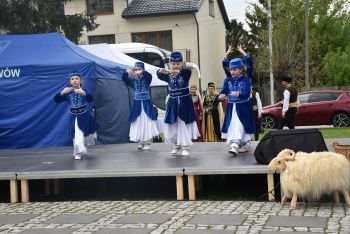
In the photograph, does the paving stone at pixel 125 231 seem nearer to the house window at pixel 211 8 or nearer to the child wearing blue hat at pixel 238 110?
the child wearing blue hat at pixel 238 110

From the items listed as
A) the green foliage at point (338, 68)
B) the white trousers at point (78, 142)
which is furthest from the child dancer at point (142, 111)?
the green foliage at point (338, 68)

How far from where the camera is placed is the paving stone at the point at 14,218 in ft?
23.8

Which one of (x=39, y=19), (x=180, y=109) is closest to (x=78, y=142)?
(x=180, y=109)

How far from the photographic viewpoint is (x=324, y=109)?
22234mm

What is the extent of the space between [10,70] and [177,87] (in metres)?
5.16

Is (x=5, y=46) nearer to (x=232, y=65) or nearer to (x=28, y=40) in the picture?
(x=28, y=40)

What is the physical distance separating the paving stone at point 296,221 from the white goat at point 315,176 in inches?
20.5

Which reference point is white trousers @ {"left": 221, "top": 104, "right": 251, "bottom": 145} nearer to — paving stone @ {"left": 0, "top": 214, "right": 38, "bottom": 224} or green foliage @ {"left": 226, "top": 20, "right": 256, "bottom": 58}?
paving stone @ {"left": 0, "top": 214, "right": 38, "bottom": 224}

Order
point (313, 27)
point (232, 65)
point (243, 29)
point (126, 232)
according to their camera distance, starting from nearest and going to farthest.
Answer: point (126, 232)
point (232, 65)
point (313, 27)
point (243, 29)

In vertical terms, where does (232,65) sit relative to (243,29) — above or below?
below

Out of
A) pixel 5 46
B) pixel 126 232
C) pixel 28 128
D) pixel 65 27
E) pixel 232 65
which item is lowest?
pixel 126 232

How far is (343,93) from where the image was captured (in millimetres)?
22484

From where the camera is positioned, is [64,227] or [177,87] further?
[177,87]

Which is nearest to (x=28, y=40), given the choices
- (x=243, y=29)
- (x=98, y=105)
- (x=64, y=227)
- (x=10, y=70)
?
(x=10, y=70)
